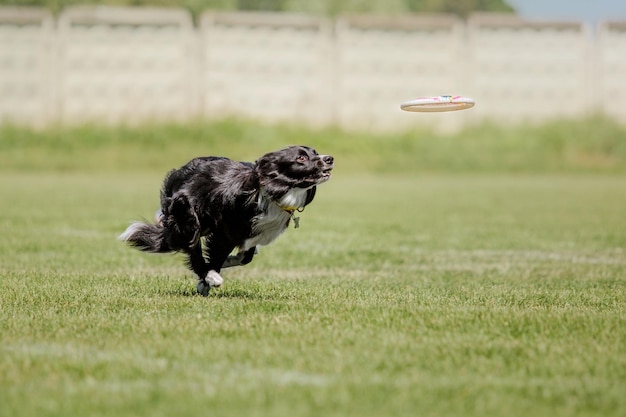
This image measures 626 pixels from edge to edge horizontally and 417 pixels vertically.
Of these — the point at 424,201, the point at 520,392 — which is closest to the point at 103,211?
the point at 424,201

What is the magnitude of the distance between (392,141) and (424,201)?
51.4ft

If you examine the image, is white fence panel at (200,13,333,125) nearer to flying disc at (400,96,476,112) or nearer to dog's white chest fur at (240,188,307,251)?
flying disc at (400,96,476,112)

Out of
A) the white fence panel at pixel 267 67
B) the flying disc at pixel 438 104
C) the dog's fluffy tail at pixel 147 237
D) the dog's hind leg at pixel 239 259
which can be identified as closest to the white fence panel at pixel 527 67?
the white fence panel at pixel 267 67

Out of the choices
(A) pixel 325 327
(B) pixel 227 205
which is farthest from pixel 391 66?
(A) pixel 325 327

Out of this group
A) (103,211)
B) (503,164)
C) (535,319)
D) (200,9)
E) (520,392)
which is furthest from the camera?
(200,9)

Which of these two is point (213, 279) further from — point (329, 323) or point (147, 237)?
point (329, 323)

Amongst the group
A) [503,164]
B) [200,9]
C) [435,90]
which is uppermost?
[200,9]

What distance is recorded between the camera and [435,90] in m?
37.6

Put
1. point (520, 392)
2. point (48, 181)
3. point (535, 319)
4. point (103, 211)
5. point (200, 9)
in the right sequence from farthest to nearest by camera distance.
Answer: point (200, 9), point (48, 181), point (103, 211), point (535, 319), point (520, 392)

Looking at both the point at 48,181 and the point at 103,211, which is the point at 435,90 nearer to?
the point at 48,181

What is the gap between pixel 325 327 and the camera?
234 inches

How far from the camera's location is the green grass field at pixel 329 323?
4281 millimetres

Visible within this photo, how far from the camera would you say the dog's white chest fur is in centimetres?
698

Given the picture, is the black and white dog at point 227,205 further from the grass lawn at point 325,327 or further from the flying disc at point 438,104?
the flying disc at point 438,104
